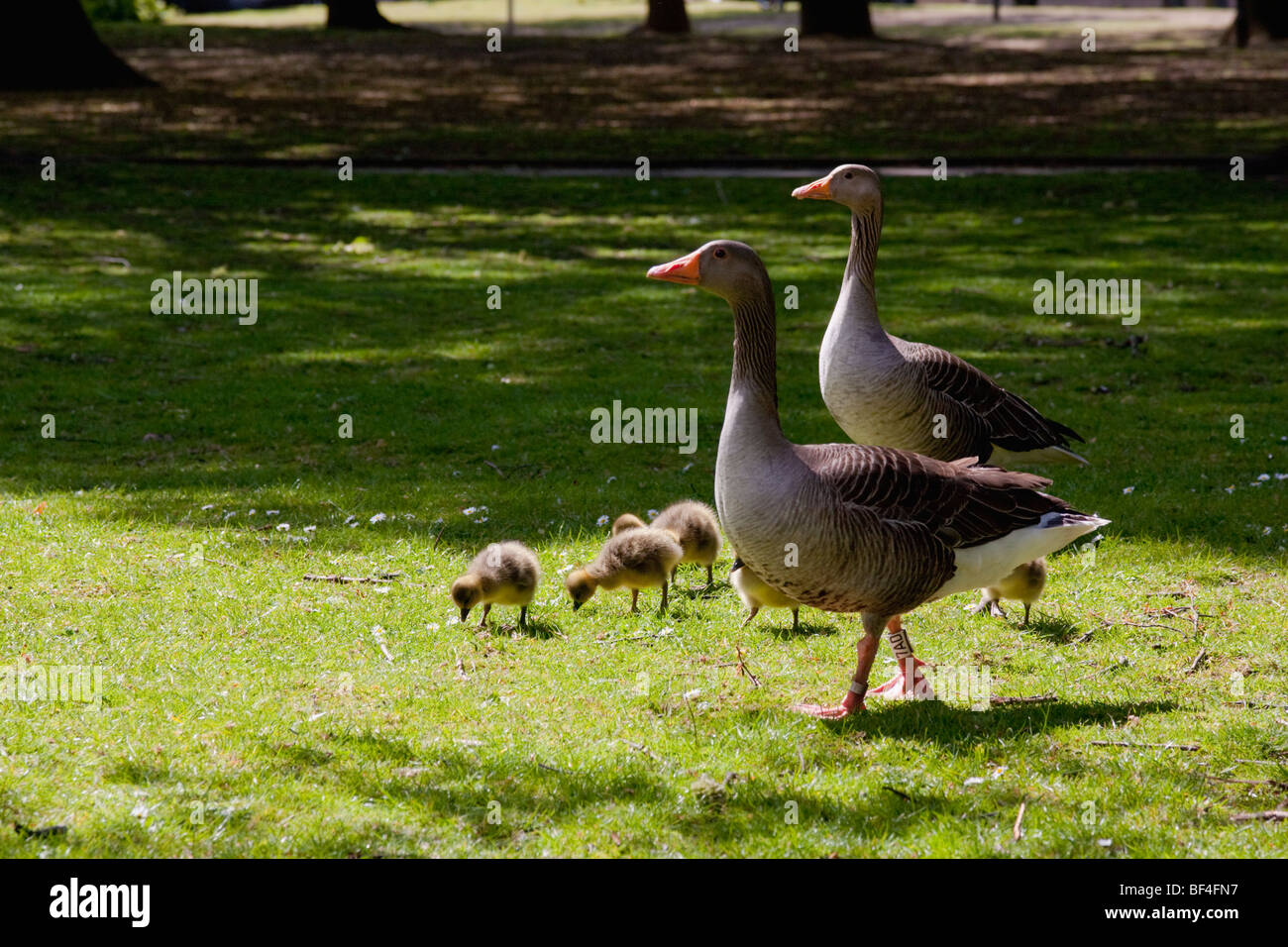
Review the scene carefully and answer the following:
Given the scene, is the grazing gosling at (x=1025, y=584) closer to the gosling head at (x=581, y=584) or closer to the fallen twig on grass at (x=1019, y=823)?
the fallen twig on grass at (x=1019, y=823)

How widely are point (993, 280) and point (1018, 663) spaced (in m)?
11.2

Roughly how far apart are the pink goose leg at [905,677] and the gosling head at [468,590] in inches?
90.2

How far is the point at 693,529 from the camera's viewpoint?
872 cm

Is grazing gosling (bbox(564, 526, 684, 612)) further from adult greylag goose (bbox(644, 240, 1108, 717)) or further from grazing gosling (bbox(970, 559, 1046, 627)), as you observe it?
grazing gosling (bbox(970, 559, 1046, 627))

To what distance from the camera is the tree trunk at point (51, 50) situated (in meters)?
29.2

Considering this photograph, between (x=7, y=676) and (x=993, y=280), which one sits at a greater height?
(x=993, y=280)

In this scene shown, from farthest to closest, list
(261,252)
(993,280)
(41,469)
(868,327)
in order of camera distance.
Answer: (261,252) → (993,280) → (41,469) → (868,327)

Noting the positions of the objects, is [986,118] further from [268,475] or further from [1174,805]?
[1174,805]

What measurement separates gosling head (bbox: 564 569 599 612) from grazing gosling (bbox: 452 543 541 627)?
27cm

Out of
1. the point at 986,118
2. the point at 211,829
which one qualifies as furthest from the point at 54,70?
the point at 211,829

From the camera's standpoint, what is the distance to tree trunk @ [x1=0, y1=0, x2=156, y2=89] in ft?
95.7

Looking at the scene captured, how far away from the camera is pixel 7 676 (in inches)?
275

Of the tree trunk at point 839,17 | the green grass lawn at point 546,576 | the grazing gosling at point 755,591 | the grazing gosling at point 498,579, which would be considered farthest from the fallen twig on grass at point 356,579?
the tree trunk at point 839,17
